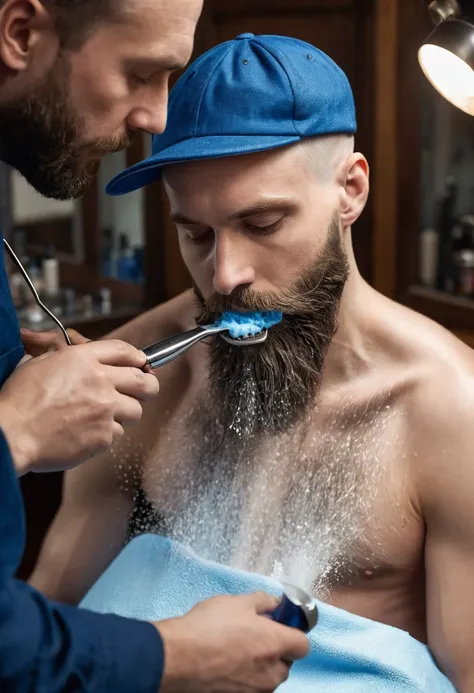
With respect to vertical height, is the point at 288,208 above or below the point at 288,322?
above

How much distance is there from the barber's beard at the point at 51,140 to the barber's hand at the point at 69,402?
0.22 m

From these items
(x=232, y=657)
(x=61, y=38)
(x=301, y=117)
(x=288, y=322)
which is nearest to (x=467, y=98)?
(x=301, y=117)

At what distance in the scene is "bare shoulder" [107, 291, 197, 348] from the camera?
171cm

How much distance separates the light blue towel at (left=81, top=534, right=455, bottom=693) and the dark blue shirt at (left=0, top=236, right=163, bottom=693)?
40 cm

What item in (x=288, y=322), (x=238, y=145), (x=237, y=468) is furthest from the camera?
(x=237, y=468)

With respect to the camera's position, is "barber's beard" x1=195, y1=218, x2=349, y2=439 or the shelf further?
the shelf

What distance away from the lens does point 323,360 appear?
1.56 metres

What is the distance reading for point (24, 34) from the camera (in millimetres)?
1153

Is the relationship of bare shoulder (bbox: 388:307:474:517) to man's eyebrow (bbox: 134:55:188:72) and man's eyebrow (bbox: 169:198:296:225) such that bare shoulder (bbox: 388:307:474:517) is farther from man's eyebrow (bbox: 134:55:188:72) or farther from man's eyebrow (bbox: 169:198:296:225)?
man's eyebrow (bbox: 134:55:188:72)

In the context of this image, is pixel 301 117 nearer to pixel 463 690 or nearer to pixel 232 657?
pixel 232 657

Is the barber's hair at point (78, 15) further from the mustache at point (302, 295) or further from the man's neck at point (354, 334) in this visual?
the man's neck at point (354, 334)

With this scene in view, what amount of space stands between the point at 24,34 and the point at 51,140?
0.42 ft

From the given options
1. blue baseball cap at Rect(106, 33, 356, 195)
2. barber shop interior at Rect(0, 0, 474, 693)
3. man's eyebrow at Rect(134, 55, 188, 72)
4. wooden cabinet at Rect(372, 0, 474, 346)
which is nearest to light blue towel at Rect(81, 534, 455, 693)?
barber shop interior at Rect(0, 0, 474, 693)

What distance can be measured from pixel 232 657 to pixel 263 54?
831 millimetres
